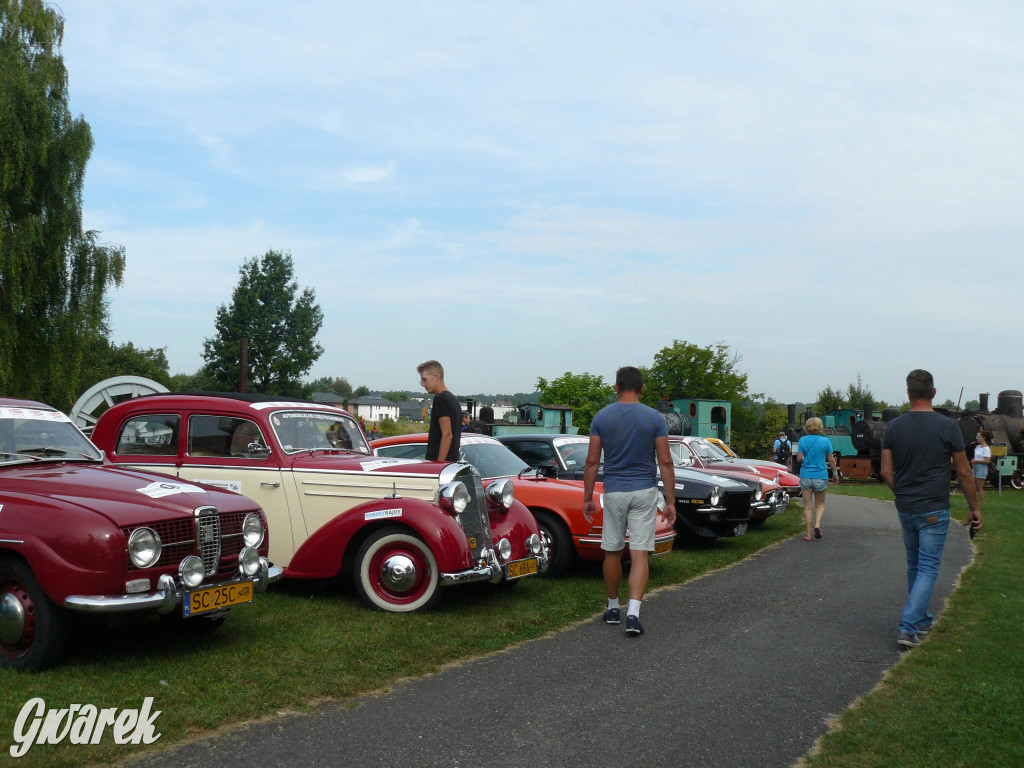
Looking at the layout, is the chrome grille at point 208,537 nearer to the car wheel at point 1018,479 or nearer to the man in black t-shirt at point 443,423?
the man in black t-shirt at point 443,423

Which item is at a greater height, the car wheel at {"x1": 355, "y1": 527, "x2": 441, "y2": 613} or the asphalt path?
the car wheel at {"x1": 355, "y1": 527, "x2": 441, "y2": 613}

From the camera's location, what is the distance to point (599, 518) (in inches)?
345

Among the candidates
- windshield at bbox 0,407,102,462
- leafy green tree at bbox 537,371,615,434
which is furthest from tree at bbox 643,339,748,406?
windshield at bbox 0,407,102,462

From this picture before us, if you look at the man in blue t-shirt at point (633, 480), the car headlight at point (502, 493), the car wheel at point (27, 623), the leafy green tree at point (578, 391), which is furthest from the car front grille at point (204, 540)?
the leafy green tree at point (578, 391)

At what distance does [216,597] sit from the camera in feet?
17.2

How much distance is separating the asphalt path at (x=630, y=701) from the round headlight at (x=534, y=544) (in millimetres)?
718

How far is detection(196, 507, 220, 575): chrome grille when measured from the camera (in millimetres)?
5285

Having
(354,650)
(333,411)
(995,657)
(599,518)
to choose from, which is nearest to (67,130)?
(333,411)

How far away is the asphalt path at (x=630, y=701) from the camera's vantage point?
3.95 meters

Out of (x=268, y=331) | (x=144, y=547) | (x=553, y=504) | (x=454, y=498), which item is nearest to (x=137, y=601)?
(x=144, y=547)

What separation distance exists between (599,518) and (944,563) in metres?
4.83

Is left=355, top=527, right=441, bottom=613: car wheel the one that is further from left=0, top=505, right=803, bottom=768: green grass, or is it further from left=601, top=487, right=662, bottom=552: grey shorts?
left=601, top=487, right=662, bottom=552: grey shorts

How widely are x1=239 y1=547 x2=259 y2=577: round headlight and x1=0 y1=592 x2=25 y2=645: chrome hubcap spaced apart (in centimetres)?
124

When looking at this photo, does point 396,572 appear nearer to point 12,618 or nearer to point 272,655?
point 272,655
